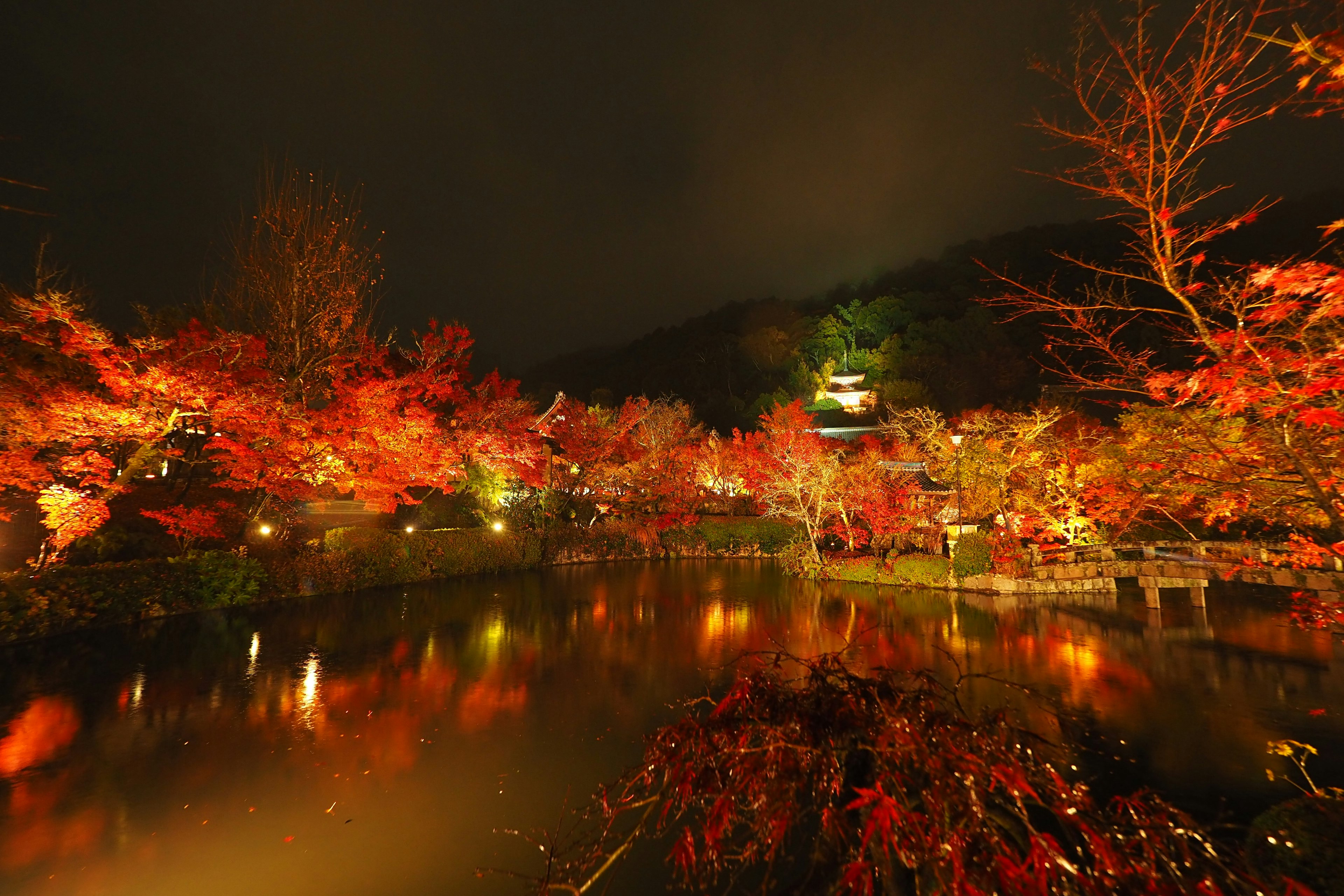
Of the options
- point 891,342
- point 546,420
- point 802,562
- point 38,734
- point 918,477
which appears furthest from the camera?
point 891,342

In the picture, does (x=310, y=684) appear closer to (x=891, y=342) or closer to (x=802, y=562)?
(x=802, y=562)

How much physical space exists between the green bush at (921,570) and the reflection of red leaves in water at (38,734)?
14825 millimetres

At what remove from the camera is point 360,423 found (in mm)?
12914

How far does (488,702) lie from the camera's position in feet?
22.3

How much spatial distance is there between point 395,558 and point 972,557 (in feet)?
46.7

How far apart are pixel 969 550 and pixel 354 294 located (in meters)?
15.7

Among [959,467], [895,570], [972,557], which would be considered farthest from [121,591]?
[959,467]

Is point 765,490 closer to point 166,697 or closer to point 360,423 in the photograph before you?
point 360,423

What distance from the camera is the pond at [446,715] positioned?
404cm

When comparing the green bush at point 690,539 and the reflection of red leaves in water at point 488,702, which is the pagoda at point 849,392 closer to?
the green bush at point 690,539

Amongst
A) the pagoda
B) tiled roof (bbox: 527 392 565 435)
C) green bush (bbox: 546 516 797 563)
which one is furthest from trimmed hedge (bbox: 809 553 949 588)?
the pagoda

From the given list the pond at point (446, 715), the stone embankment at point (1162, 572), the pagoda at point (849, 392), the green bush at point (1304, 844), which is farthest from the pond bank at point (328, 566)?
the pagoda at point (849, 392)

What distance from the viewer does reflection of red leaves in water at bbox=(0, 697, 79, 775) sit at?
5.23m

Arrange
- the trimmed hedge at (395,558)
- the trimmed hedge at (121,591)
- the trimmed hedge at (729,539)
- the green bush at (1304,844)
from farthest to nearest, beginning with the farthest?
1. the trimmed hedge at (729,539)
2. the trimmed hedge at (395,558)
3. the trimmed hedge at (121,591)
4. the green bush at (1304,844)
